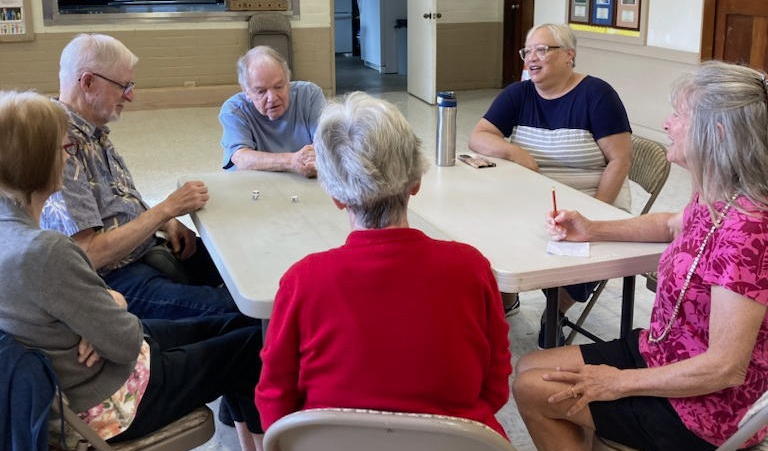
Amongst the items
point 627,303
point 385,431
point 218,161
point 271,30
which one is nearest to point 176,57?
point 271,30

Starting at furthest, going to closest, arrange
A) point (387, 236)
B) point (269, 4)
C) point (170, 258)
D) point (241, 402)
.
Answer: point (269, 4) < point (170, 258) < point (241, 402) < point (387, 236)

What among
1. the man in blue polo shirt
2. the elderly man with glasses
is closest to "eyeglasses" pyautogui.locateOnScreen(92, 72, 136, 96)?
the elderly man with glasses

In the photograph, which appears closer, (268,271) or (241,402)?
(268,271)

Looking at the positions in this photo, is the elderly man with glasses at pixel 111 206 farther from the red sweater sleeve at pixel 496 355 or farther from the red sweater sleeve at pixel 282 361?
the red sweater sleeve at pixel 496 355

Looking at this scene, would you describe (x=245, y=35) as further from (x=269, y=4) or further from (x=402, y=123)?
(x=402, y=123)

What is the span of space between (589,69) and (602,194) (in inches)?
203

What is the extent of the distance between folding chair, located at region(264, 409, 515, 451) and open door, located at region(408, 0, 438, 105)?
7.66m

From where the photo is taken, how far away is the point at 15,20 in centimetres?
824

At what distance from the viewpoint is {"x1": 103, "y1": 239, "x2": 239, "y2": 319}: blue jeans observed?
2326 millimetres

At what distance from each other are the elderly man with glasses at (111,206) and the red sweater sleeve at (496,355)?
96 centimetres

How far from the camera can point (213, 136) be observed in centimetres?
752

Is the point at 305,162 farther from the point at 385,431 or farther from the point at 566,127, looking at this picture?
the point at 385,431

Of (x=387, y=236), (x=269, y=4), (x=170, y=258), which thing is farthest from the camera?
(x=269, y=4)

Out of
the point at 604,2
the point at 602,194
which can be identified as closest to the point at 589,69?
the point at 604,2
